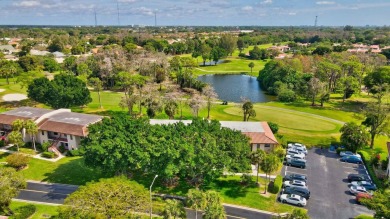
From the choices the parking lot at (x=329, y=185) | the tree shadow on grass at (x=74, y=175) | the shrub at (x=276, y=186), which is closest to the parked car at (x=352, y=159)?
the parking lot at (x=329, y=185)

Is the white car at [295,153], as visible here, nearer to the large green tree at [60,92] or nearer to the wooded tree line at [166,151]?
the wooded tree line at [166,151]

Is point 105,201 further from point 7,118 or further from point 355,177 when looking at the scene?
point 7,118

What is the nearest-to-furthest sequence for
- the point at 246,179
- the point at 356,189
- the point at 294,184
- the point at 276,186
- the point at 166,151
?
the point at 166,151
the point at 276,186
the point at 356,189
the point at 294,184
the point at 246,179

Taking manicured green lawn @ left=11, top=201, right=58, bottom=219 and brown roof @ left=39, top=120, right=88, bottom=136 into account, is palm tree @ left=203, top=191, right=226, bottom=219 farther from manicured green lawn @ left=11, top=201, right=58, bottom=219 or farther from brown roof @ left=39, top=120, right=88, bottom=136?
brown roof @ left=39, top=120, right=88, bottom=136

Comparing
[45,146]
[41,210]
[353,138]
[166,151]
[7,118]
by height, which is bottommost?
[41,210]

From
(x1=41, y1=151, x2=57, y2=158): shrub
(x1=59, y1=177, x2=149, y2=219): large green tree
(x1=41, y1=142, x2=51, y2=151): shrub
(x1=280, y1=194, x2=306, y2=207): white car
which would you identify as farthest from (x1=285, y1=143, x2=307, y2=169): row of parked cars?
(x1=41, y1=142, x2=51, y2=151): shrub

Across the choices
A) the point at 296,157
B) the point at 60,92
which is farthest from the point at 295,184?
the point at 60,92
